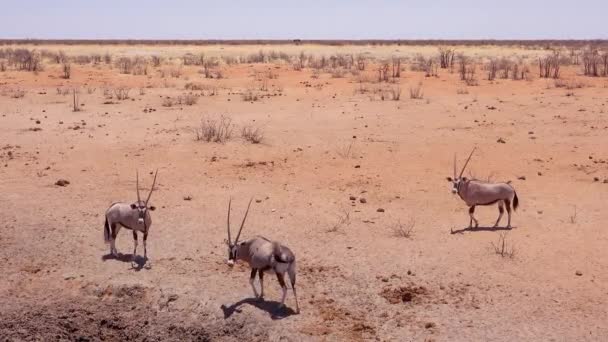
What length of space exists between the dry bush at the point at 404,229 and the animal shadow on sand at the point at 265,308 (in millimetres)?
2793

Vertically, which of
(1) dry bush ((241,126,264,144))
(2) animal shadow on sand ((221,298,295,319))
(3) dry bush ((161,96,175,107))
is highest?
(3) dry bush ((161,96,175,107))

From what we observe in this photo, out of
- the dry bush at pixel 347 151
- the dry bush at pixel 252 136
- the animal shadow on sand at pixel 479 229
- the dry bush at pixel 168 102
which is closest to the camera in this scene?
Answer: the animal shadow on sand at pixel 479 229

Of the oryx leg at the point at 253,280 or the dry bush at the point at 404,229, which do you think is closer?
the oryx leg at the point at 253,280

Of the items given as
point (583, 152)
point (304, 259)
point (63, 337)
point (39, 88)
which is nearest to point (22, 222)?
point (63, 337)

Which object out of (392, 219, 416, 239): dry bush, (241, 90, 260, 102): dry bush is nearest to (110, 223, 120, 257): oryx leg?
(392, 219, 416, 239): dry bush

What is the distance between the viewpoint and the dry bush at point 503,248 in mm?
8875

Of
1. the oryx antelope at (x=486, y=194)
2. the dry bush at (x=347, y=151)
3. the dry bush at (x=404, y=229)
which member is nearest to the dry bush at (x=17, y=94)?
the dry bush at (x=347, y=151)

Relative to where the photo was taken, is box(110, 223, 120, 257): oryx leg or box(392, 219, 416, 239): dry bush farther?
box(392, 219, 416, 239): dry bush

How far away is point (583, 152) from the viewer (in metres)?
15.1

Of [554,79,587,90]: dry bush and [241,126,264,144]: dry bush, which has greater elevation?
[554,79,587,90]: dry bush

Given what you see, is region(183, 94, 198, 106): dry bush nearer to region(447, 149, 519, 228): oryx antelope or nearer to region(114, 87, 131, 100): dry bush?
region(114, 87, 131, 100): dry bush

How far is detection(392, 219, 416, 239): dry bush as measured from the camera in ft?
32.1

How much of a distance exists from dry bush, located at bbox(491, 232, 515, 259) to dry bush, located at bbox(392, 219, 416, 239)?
121cm

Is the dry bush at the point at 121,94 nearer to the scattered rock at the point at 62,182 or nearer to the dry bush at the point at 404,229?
the scattered rock at the point at 62,182
